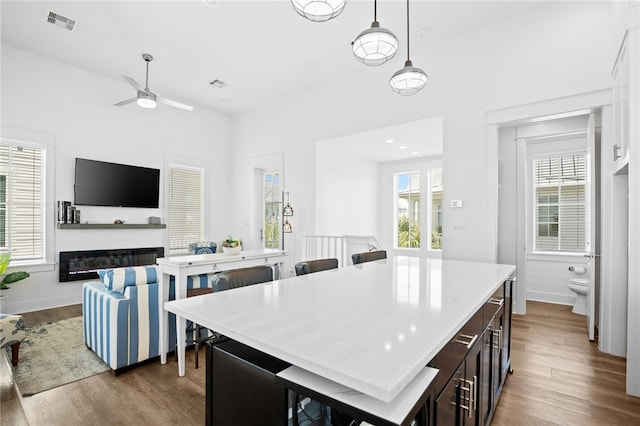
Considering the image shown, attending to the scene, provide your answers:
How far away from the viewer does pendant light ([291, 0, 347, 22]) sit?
1687mm

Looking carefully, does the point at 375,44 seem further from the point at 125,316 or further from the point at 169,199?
the point at 169,199

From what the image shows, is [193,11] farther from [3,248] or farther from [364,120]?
[3,248]

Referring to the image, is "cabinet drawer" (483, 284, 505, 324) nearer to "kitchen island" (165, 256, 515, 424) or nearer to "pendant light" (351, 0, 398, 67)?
"kitchen island" (165, 256, 515, 424)

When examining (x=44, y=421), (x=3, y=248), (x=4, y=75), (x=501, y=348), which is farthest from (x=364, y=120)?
(x=3, y=248)

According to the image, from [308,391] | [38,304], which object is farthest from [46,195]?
[308,391]

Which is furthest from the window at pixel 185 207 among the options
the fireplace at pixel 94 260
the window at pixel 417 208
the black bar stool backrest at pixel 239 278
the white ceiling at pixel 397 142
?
the black bar stool backrest at pixel 239 278

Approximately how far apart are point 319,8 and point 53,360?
139 inches

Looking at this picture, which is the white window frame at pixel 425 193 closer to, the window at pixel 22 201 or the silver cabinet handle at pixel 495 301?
the silver cabinet handle at pixel 495 301

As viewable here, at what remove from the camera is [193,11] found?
3.53m

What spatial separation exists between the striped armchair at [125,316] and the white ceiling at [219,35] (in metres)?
2.91

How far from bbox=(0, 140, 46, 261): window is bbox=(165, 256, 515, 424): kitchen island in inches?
186

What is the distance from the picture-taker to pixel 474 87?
150 inches

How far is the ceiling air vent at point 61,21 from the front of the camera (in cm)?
364

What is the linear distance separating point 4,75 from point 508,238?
713cm
